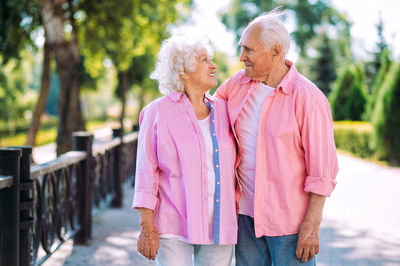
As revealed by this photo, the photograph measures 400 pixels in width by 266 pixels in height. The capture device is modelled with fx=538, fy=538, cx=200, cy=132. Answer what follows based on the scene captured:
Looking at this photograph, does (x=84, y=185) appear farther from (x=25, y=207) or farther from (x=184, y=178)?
(x=184, y=178)

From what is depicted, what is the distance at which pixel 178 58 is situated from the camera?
9.47 ft

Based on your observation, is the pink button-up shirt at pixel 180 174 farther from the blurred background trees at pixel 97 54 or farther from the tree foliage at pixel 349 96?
the tree foliage at pixel 349 96

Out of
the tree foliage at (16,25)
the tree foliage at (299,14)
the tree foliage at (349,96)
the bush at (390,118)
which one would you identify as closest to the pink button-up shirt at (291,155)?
the tree foliage at (16,25)

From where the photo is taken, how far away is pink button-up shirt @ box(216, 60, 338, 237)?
8.84ft

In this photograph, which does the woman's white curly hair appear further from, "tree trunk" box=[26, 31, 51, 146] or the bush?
the bush

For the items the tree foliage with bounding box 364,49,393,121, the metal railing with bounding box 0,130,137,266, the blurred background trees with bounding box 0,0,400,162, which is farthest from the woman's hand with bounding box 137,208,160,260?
the tree foliage with bounding box 364,49,393,121

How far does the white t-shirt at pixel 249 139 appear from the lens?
2.87 metres

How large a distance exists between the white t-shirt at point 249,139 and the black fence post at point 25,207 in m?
1.65

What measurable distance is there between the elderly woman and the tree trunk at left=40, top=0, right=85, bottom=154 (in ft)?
29.6

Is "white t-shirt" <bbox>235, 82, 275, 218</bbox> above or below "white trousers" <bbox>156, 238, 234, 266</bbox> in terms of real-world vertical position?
above

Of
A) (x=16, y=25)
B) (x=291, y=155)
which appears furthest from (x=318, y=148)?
(x=16, y=25)

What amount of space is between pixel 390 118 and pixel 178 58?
1430 cm

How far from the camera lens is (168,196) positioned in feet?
9.18

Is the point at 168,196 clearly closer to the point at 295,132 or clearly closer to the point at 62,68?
the point at 295,132
